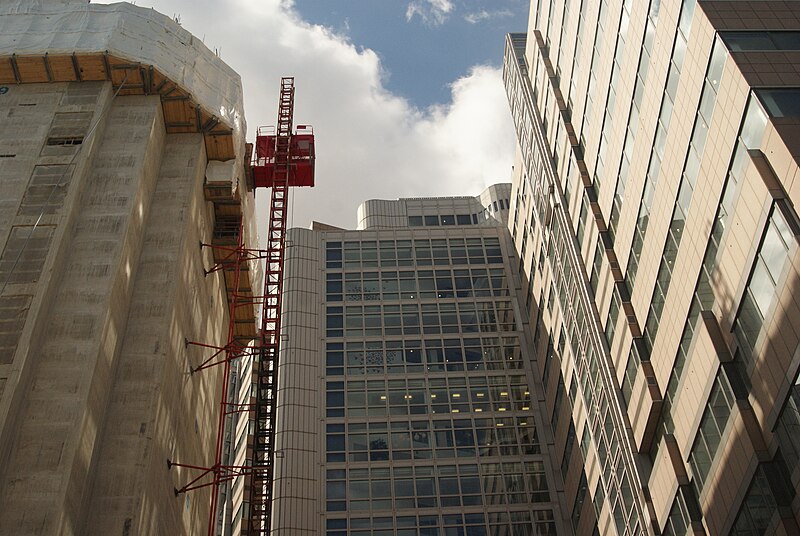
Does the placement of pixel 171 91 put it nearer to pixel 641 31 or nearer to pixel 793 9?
pixel 641 31

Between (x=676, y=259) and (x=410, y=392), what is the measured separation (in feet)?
109

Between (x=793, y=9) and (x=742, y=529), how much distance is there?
68.2 feet

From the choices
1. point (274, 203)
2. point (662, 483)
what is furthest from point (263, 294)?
point (662, 483)

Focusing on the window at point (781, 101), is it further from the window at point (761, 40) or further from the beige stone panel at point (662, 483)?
the beige stone panel at point (662, 483)

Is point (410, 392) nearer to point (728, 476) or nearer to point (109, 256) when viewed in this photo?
point (109, 256)

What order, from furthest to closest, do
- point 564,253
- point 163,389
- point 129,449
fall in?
point 564,253
point 163,389
point 129,449

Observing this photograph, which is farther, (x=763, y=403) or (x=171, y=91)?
(x=171, y=91)

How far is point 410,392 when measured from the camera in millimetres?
68062

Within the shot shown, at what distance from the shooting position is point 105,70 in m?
46.9

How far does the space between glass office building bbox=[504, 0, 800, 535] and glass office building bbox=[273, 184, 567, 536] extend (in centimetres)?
514

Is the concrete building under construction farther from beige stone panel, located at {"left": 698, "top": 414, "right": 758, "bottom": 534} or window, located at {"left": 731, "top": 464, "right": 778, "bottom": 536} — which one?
window, located at {"left": 731, "top": 464, "right": 778, "bottom": 536}

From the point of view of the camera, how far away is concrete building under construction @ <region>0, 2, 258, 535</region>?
35000 millimetres

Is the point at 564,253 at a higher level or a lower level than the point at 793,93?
higher

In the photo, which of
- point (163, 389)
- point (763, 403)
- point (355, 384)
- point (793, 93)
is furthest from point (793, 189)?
point (355, 384)
